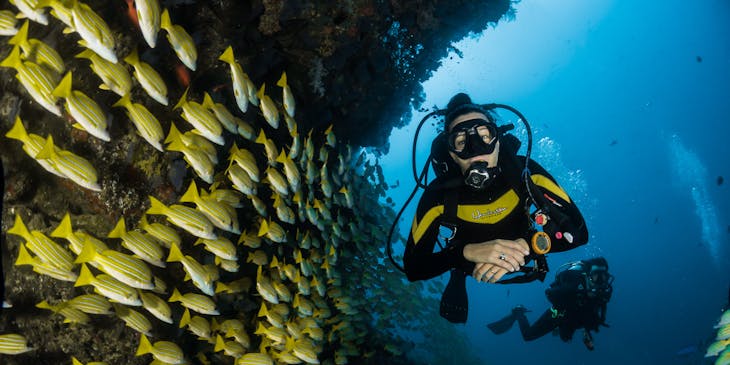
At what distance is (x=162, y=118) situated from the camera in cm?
439

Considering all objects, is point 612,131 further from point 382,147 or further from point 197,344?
point 197,344

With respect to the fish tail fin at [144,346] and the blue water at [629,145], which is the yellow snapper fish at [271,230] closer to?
the fish tail fin at [144,346]

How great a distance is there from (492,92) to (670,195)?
44884mm

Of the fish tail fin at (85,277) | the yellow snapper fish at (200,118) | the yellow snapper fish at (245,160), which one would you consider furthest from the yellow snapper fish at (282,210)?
the fish tail fin at (85,277)

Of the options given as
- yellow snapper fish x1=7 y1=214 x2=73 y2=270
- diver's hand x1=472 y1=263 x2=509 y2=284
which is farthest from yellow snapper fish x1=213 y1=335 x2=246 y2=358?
diver's hand x1=472 y1=263 x2=509 y2=284

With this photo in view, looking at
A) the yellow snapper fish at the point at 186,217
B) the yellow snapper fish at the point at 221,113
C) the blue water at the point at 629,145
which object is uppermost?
the blue water at the point at 629,145

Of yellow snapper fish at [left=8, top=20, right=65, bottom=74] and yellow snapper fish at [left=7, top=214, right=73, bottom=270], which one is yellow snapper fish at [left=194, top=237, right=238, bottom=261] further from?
yellow snapper fish at [left=8, top=20, right=65, bottom=74]

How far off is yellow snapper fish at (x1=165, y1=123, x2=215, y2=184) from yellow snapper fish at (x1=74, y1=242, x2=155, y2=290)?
904 mm

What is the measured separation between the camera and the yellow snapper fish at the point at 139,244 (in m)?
2.97

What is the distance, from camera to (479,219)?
14.0 feet

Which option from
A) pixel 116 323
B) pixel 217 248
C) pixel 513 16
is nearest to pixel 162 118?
pixel 217 248

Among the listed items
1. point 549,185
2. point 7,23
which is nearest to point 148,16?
point 7,23

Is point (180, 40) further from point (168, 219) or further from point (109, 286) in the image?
point (109, 286)

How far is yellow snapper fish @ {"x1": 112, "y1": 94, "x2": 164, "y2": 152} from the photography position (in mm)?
2863
